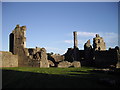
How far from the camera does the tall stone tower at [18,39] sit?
28.2 m

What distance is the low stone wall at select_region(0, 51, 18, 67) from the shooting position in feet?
79.4

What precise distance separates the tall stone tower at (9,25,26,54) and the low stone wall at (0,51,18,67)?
1626mm

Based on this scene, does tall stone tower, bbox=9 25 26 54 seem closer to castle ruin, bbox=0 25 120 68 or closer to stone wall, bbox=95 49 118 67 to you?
castle ruin, bbox=0 25 120 68

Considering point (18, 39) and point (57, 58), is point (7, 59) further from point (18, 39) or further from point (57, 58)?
point (57, 58)

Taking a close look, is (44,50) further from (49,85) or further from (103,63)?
(49,85)

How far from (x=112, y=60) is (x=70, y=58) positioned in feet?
43.3

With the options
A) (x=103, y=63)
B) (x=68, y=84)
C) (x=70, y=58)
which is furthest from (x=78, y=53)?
(x=68, y=84)

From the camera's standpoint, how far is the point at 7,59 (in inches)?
997

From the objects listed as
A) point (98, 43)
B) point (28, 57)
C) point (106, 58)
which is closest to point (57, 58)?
point (98, 43)

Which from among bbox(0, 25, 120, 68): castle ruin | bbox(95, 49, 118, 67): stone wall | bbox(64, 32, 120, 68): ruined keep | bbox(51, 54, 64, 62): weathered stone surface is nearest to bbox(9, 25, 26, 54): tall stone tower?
bbox(0, 25, 120, 68): castle ruin

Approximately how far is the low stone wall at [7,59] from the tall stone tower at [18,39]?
1626 mm

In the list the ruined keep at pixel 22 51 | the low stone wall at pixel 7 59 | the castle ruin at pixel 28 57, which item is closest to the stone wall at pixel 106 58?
the castle ruin at pixel 28 57

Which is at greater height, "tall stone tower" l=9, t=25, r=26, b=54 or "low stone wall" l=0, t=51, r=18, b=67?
"tall stone tower" l=9, t=25, r=26, b=54

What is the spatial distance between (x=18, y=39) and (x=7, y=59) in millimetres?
4535
